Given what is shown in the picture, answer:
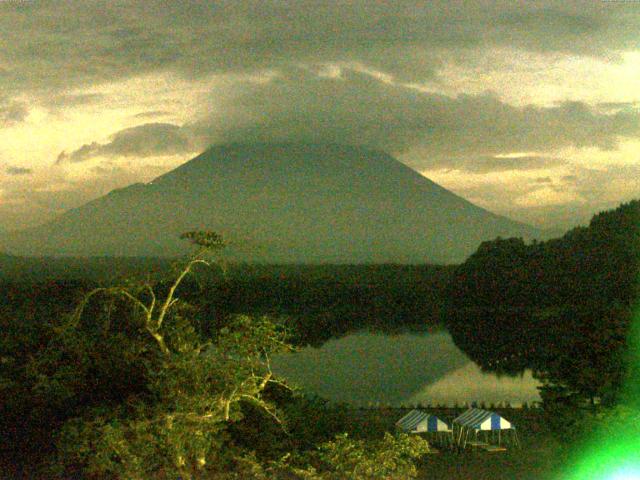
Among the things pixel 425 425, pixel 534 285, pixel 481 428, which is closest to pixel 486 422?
pixel 481 428

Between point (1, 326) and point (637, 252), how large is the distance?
96.0 ft

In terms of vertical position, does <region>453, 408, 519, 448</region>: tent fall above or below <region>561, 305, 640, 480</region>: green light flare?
below

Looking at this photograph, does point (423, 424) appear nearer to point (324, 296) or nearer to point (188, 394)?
point (188, 394)

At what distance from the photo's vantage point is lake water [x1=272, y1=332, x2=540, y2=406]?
21.8m

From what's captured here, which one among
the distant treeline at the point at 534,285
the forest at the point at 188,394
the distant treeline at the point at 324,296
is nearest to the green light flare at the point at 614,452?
the forest at the point at 188,394

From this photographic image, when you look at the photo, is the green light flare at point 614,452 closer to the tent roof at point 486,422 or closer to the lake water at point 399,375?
the tent roof at point 486,422

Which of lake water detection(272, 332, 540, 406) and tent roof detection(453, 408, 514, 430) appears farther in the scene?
lake water detection(272, 332, 540, 406)

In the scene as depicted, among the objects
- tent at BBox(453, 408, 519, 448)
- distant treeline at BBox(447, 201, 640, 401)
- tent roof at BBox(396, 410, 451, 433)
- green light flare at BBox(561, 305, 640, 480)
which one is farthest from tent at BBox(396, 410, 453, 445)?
distant treeline at BBox(447, 201, 640, 401)

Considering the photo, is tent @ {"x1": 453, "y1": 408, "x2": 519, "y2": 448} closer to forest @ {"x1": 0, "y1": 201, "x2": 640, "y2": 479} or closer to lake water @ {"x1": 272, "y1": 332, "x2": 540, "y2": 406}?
forest @ {"x1": 0, "y1": 201, "x2": 640, "y2": 479}

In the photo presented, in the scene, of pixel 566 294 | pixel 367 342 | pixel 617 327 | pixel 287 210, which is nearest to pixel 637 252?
pixel 566 294

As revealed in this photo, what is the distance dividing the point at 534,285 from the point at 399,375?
15263mm

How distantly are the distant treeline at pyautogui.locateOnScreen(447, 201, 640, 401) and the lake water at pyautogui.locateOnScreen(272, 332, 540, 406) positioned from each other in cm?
157

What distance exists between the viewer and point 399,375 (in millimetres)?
26484

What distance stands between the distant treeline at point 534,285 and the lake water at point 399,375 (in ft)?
5.15
